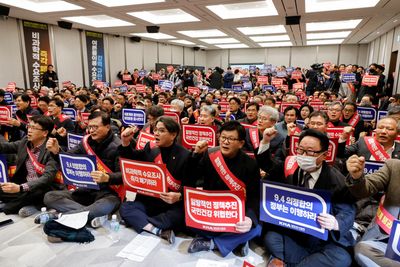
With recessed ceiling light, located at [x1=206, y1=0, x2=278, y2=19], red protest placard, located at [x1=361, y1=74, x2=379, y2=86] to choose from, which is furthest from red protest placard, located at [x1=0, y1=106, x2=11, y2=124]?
red protest placard, located at [x1=361, y1=74, x2=379, y2=86]

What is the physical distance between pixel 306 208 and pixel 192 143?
2057 mm

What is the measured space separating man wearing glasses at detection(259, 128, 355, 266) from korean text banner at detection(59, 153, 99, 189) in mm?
1706

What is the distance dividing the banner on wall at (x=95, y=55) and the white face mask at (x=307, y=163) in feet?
41.1

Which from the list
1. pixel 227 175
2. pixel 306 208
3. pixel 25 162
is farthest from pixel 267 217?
pixel 25 162

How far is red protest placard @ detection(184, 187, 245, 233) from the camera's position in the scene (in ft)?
7.04

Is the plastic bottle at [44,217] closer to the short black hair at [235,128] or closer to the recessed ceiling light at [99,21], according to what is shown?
the short black hair at [235,128]

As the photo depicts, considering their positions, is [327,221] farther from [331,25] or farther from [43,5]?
[331,25]

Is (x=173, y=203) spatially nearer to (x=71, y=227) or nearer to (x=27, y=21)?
(x=71, y=227)

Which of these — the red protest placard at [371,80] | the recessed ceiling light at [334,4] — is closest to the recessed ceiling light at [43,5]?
the recessed ceiling light at [334,4]

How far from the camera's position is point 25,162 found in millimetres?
3131

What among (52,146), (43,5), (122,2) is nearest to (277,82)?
(122,2)

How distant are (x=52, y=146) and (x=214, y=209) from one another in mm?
1810

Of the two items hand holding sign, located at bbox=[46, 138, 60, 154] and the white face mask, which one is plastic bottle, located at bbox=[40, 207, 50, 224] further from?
the white face mask

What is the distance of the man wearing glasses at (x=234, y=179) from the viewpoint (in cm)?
231
